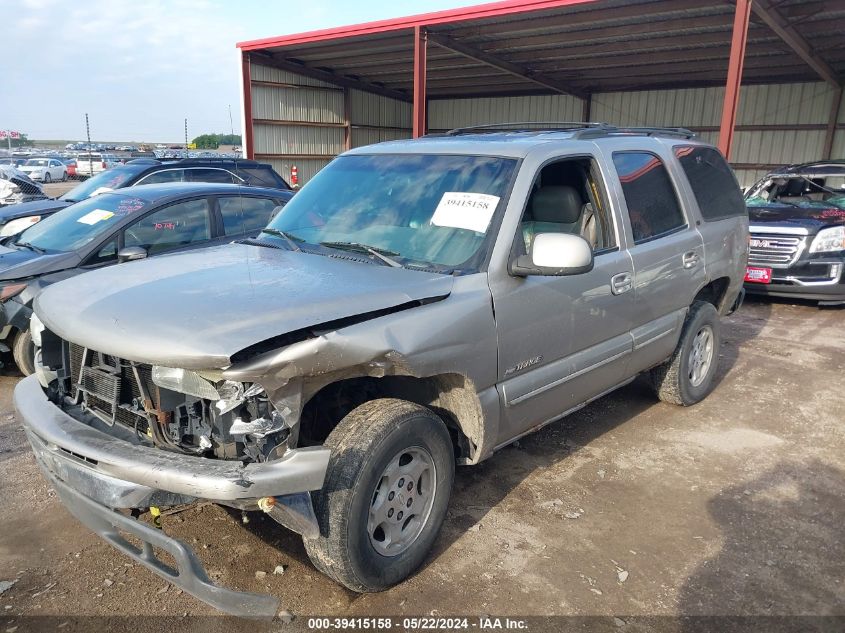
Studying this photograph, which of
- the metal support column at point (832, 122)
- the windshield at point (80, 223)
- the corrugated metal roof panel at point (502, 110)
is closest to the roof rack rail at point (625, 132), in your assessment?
the windshield at point (80, 223)

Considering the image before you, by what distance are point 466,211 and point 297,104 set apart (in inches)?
703

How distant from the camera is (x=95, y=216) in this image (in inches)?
238

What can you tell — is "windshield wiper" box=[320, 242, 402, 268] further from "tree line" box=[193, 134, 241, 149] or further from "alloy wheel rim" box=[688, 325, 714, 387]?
"tree line" box=[193, 134, 241, 149]

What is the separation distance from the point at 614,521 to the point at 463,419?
1085mm

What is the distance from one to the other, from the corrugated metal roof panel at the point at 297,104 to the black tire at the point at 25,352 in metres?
14.4

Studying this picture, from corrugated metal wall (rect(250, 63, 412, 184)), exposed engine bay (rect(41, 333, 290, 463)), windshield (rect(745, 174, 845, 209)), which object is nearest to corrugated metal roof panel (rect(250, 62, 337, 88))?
corrugated metal wall (rect(250, 63, 412, 184))

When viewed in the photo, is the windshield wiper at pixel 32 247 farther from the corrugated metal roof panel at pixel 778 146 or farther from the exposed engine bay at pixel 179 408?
the corrugated metal roof panel at pixel 778 146

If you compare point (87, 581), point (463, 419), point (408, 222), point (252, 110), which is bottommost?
point (87, 581)

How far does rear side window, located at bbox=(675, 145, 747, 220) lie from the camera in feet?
15.7

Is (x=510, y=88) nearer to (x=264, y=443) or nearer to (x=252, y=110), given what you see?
(x=252, y=110)

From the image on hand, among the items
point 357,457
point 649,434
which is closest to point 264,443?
point 357,457

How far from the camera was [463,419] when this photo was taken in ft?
10.1

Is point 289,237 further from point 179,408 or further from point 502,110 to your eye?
point 502,110

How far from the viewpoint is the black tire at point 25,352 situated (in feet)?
17.0
